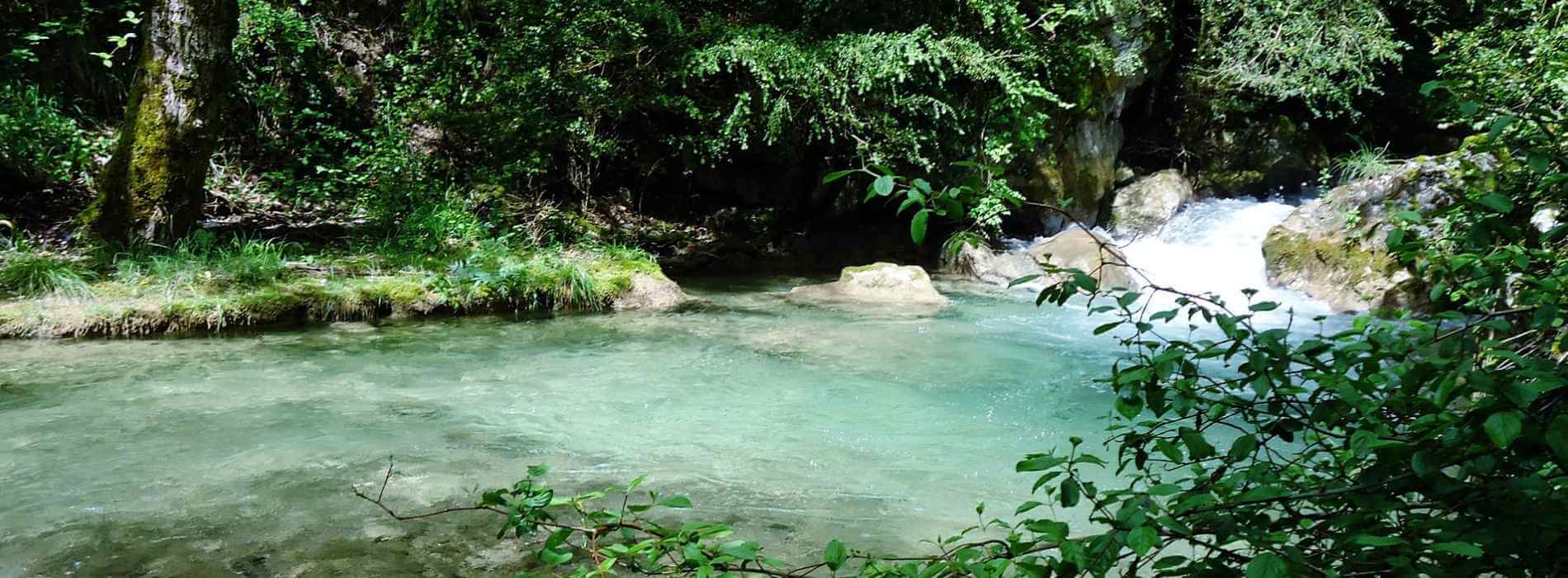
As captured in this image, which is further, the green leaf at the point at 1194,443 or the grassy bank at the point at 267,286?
the grassy bank at the point at 267,286

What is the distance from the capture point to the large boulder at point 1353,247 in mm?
8906

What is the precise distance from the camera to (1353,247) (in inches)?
354

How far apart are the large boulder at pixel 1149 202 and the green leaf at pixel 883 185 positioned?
509 inches

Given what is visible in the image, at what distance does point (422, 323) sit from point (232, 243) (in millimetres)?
2004

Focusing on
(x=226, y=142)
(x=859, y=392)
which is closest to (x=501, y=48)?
(x=226, y=142)

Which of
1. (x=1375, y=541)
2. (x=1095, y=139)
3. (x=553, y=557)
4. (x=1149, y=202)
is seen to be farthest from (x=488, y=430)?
(x=1149, y=202)

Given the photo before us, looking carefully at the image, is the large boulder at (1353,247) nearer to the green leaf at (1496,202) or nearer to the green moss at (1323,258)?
the green moss at (1323,258)

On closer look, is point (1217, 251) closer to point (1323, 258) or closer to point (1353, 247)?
point (1323, 258)

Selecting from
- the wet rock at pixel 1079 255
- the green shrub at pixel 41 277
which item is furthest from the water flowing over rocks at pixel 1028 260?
the green shrub at pixel 41 277

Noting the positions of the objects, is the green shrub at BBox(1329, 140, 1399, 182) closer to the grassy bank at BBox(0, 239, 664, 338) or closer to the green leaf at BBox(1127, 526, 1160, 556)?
the grassy bank at BBox(0, 239, 664, 338)

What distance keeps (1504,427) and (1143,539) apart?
532mm

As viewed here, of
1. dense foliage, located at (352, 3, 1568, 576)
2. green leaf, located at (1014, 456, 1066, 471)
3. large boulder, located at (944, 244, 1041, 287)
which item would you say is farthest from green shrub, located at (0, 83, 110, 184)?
green leaf, located at (1014, 456, 1066, 471)

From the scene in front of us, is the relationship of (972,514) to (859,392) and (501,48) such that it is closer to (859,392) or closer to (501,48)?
(859,392)

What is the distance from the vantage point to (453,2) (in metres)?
10.5
